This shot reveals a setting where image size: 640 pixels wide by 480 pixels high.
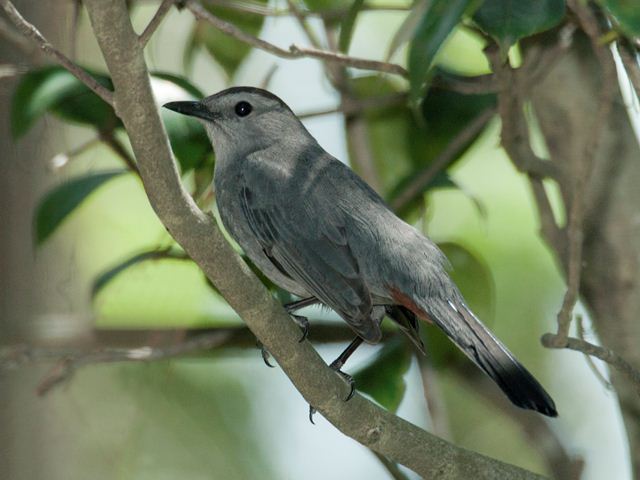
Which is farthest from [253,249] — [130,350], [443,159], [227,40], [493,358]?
[227,40]

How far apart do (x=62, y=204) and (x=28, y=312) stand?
82 cm

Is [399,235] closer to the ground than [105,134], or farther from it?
farther from it

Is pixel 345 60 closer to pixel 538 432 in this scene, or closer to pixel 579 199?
pixel 579 199

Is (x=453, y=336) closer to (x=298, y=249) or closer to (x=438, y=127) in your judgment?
(x=298, y=249)

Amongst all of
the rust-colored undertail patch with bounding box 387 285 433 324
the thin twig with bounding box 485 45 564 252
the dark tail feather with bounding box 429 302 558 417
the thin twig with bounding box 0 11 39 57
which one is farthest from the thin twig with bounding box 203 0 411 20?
the dark tail feather with bounding box 429 302 558 417

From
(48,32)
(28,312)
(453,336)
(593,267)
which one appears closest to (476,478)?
(453,336)

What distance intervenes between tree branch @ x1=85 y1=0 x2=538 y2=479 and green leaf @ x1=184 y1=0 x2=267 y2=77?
2.16 meters

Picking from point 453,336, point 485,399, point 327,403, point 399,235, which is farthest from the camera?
point 485,399

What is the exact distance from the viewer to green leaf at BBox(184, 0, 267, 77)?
476 cm

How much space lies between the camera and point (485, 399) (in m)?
5.02

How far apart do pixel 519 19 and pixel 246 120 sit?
1.55 meters

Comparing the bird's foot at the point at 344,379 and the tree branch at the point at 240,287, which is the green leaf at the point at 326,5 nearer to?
the bird's foot at the point at 344,379

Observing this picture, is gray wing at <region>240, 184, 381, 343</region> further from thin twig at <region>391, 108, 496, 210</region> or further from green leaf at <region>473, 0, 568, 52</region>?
green leaf at <region>473, 0, 568, 52</region>

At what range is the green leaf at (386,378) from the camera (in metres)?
3.86
